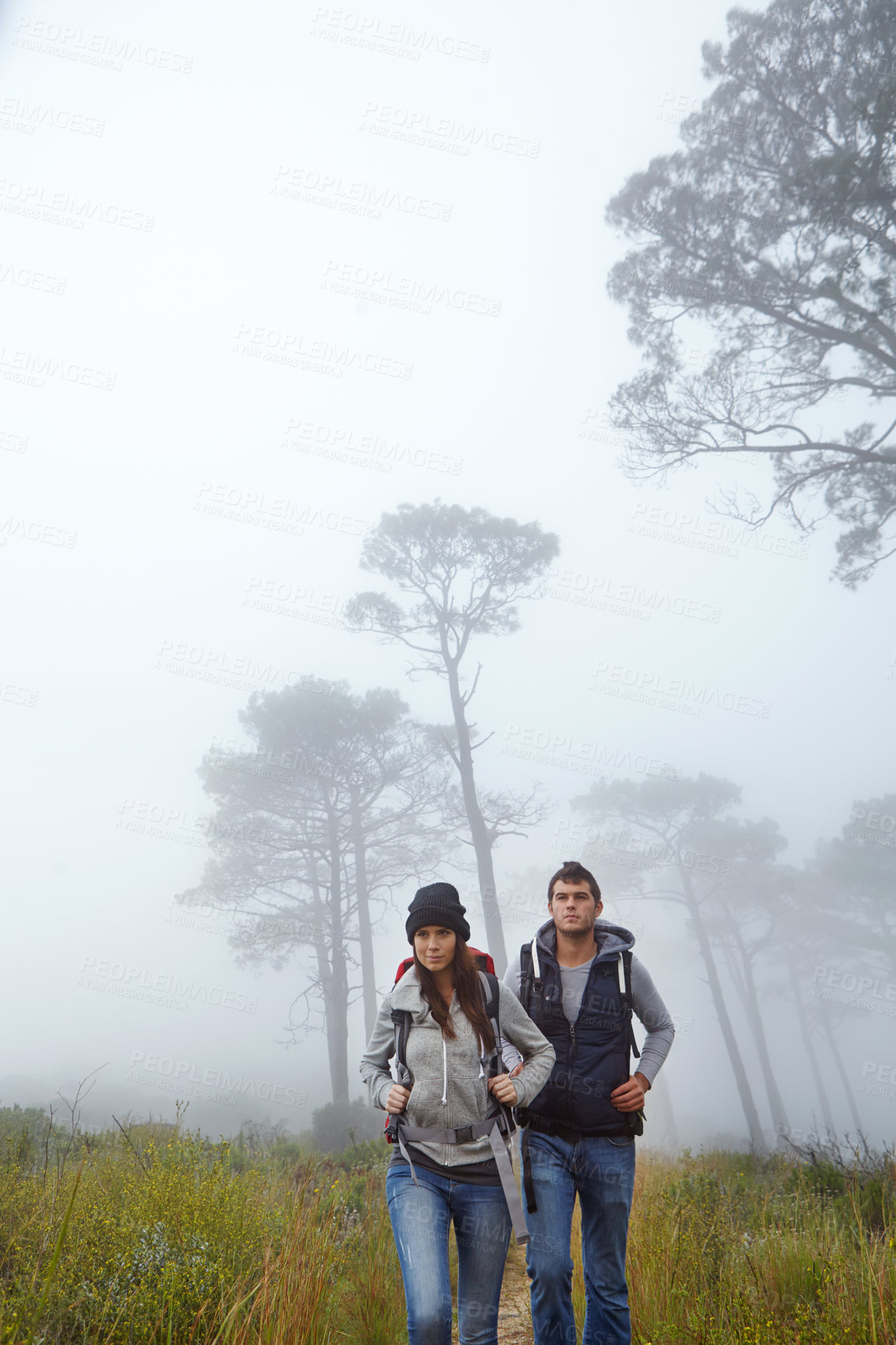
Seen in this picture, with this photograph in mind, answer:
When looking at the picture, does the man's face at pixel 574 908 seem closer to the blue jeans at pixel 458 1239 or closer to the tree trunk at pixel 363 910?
the blue jeans at pixel 458 1239

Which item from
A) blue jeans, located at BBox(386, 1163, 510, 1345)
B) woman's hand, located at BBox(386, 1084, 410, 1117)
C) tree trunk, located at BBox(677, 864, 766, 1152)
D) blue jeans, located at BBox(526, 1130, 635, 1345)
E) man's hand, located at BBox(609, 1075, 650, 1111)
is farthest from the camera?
tree trunk, located at BBox(677, 864, 766, 1152)

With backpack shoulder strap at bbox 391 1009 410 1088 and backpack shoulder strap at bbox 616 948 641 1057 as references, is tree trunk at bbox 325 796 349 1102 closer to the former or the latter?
backpack shoulder strap at bbox 616 948 641 1057

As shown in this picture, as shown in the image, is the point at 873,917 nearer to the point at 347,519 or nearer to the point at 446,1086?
the point at 347,519

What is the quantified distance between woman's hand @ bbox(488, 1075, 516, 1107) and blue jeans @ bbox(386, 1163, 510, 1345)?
308 millimetres

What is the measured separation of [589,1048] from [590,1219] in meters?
0.68

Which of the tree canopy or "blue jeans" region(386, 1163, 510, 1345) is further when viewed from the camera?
the tree canopy

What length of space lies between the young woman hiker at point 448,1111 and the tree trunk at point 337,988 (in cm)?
1556

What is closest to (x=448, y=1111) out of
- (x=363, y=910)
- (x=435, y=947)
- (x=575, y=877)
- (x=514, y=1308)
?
(x=435, y=947)

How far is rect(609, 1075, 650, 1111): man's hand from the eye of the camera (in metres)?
2.99

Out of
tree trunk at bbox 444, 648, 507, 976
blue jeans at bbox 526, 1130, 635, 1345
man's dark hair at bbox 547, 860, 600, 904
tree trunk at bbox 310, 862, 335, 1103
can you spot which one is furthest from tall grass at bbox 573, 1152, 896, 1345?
tree trunk at bbox 310, 862, 335, 1103

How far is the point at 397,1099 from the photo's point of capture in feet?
8.53

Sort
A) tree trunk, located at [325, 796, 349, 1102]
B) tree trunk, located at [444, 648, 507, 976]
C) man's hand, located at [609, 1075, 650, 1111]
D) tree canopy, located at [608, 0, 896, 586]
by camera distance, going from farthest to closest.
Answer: tree trunk, located at [325, 796, 349, 1102] → tree trunk, located at [444, 648, 507, 976] → tree canopy, located at [608, 0, 896, 586] → man's hand, located at [609, 1075, 650, 1111]

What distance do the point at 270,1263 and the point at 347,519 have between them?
1416cm

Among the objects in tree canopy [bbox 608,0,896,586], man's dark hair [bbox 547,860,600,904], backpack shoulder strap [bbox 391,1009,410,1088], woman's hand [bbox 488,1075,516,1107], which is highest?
tree canopy [bbox 608,0,896,586]
